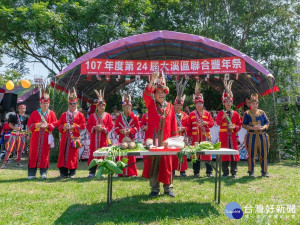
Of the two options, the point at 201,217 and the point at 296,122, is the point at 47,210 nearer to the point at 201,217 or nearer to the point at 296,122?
the point at 201,217

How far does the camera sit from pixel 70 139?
6.27m

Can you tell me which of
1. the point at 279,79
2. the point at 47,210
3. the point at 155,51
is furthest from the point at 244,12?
the point at 47,210

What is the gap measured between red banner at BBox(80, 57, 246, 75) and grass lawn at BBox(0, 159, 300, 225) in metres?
3.45

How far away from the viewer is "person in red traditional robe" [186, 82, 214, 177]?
6.37 meters

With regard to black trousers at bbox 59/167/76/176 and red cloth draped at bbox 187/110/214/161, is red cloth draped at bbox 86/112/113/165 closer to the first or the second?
black trousers at bbox 59/167/76/176

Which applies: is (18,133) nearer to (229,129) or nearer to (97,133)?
(97,133)

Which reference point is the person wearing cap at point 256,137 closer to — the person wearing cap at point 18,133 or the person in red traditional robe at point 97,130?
the person in red traditional robe at point 97,130

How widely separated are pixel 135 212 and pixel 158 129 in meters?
1.35

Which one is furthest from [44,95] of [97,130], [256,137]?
[256,137]

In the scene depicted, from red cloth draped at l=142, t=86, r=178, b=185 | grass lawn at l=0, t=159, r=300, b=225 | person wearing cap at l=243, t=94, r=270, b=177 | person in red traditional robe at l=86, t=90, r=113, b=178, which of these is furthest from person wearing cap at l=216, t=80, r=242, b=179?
person in red traditional robe at l=86, t=90, r=113, b=178

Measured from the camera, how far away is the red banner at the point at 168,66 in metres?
8.04

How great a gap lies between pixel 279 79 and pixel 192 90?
15.0 feet

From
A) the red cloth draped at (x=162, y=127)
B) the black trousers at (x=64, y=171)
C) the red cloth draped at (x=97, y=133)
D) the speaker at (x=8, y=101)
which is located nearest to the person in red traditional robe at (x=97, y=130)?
the red cloth draped at (x=97, y=133)

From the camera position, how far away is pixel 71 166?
6195 millimetres
